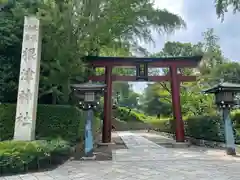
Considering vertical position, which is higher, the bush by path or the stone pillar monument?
the stone pillar monument

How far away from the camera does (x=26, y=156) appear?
5.54 meters

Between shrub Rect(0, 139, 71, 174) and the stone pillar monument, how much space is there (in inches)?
53.0

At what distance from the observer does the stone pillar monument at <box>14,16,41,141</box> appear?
7367mm

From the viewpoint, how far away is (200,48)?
27.9m

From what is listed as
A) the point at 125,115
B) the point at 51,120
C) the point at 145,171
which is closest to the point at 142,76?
the point at 51,120

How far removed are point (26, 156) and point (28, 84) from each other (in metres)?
2.86

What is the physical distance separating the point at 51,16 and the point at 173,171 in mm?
6458

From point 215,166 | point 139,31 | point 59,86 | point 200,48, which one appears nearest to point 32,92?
point 59,86

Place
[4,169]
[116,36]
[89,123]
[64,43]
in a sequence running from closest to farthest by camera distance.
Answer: [4,169] → [89,123] → [64,43] → [116,36]

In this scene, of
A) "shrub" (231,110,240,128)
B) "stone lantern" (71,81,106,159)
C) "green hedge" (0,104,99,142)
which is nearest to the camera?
"stone lantern" (71,81,106,159)

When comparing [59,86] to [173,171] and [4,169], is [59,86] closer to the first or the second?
[4,169]

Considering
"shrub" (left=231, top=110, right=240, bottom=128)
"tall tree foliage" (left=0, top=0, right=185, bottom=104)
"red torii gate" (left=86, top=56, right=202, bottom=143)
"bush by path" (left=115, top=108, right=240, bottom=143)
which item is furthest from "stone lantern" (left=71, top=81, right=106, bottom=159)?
"shrub" (left=231, top=110, right=240, bottom=128)

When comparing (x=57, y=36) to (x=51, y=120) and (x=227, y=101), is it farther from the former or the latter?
(x=227, y=101)

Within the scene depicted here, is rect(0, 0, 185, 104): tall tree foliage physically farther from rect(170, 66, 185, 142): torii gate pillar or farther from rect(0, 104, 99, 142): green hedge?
rect(170, 66, 185, 142): torii gate pillar
